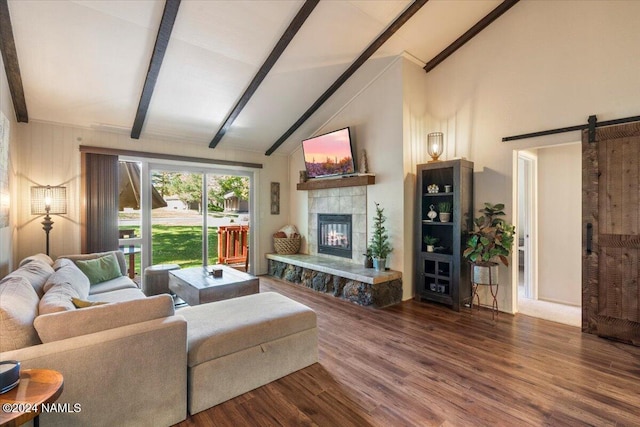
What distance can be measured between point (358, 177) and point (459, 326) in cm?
242

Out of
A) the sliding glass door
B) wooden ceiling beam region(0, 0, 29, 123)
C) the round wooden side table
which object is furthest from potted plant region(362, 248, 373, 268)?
wooden ceiling beam region(0, 0, 29, 123)

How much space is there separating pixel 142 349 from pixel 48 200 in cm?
335

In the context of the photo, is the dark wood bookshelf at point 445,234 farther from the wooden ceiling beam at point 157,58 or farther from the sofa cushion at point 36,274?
the sofa cushion at point 36,274

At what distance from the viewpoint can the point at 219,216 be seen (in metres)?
5.77

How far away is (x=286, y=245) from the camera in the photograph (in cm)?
588

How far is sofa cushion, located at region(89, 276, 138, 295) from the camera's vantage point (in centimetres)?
326

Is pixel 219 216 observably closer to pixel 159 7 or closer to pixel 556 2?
pixel 159 7

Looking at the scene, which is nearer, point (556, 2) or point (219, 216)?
point (556, 2)

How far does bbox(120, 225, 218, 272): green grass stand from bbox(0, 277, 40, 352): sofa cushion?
3.41 m

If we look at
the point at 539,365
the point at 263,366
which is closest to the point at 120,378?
the point at 263,366

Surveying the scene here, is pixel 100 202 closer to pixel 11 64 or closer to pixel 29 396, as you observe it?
pixel 11 64

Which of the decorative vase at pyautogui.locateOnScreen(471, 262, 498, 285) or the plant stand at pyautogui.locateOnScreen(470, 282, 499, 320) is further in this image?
the plant stand at pyautogui.locateOnScreen(470, 282, 499, 320)

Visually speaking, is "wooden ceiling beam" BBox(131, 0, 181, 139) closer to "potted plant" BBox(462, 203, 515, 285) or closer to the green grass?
the green grass

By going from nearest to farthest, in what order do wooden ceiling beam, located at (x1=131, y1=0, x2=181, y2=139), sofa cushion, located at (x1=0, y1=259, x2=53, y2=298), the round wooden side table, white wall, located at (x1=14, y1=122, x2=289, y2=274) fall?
the round wooden side table → sofa cushion, located at (x1=0, y1=259, x2=53, y2=298) → wooden ceiling beam, located at (x1=131, y1=0, x2=181, y2=139) → white wall, located at (x1=14, y1=122, x2=289, y2=274)
